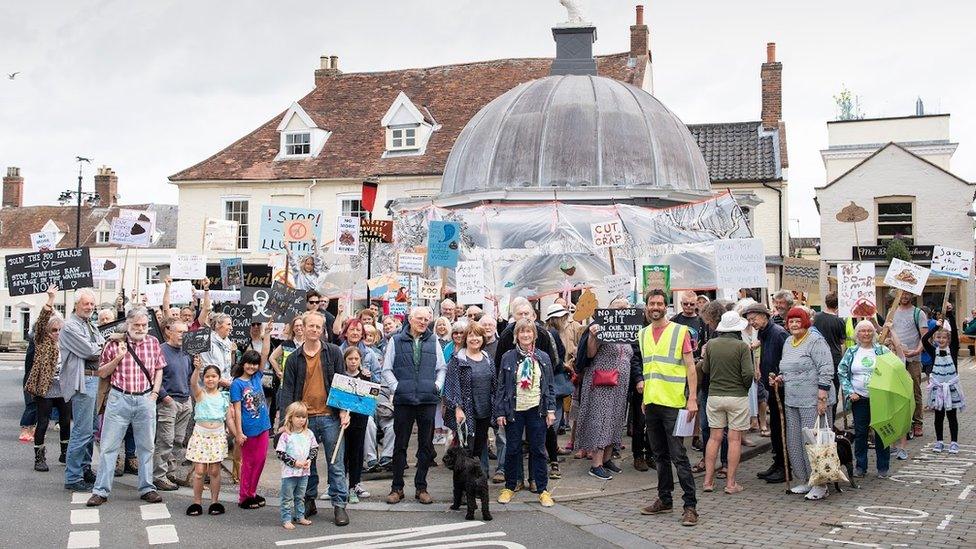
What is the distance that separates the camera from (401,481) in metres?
9.72

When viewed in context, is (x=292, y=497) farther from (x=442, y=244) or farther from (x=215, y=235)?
(x=215, y=235)

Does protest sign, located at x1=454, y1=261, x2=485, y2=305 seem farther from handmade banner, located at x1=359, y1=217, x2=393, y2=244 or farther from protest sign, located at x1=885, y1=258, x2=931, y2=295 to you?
protest sign, located at x1=885, y1=258, x2=931, y2=295

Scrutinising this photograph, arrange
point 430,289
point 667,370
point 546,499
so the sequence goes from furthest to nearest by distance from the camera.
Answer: point 430,289 → point 546,499 → point 667,370

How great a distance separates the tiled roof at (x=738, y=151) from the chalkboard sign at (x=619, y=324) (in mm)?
24201

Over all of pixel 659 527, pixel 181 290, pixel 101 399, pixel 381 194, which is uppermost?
pixel 381 194

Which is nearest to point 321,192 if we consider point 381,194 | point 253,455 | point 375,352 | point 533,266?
point 381,194

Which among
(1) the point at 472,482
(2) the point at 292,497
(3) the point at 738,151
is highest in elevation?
(3) the point at 738,151

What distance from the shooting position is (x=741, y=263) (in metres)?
14.5

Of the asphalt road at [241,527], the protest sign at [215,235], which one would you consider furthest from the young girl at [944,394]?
the protest sign at [215,235]

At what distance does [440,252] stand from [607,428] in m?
6.98

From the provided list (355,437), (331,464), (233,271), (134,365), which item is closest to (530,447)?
(355,437)

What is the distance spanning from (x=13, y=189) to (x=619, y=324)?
59310mm

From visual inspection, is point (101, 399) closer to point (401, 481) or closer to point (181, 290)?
point (401, 481)

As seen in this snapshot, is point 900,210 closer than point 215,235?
No
